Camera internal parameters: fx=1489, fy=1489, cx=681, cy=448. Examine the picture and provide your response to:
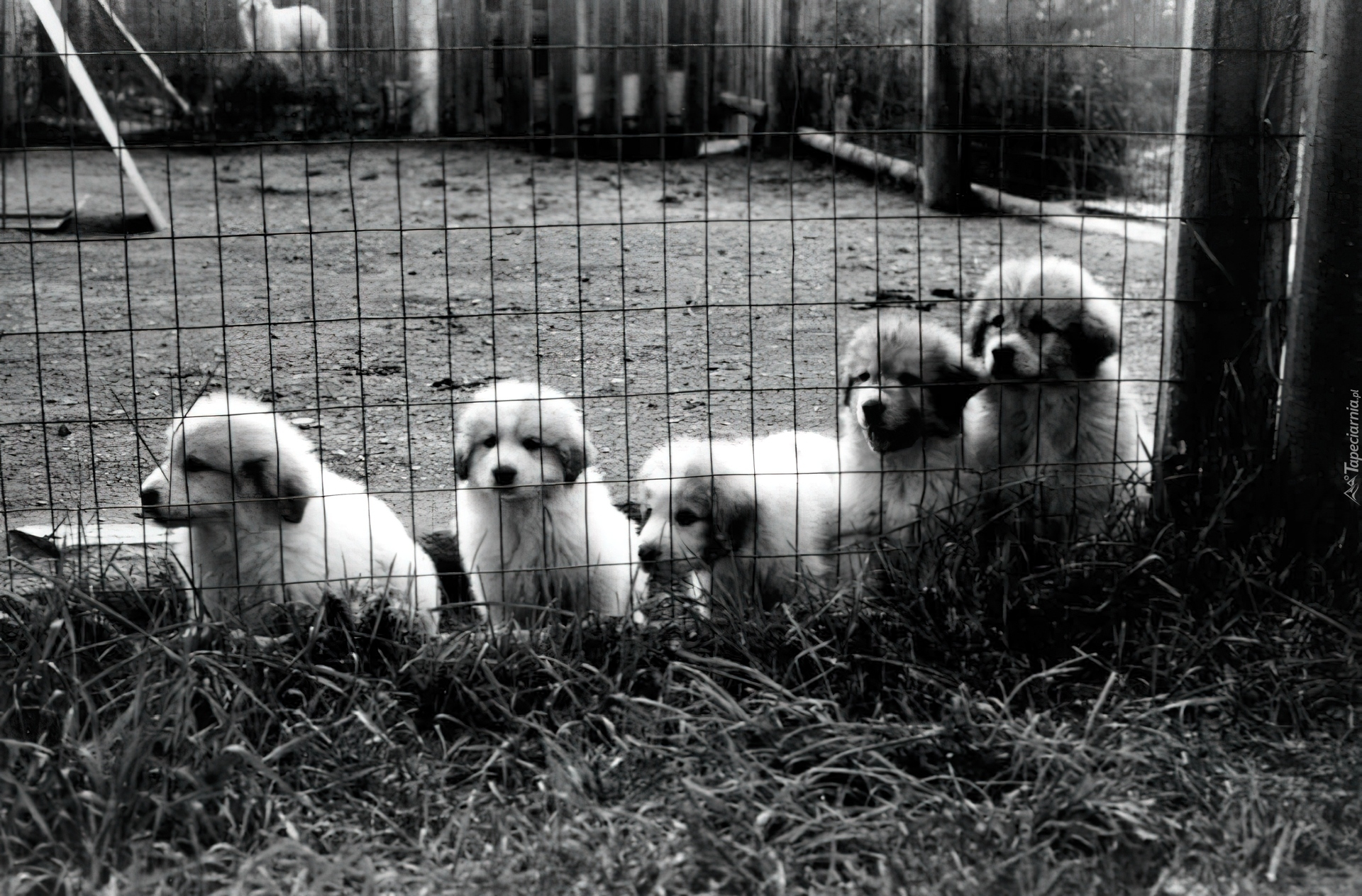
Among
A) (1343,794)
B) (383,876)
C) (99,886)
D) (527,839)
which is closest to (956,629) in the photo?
(1343,794)

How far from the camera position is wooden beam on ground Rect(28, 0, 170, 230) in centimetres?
668

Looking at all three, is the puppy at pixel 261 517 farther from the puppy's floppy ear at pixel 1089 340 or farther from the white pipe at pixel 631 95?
the white pipe at pixel 631 95

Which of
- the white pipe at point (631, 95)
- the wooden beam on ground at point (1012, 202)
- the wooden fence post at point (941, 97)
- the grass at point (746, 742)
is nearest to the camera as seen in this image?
the grass at point (746, 742)

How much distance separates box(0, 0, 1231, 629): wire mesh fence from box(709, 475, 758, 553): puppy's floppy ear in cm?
33

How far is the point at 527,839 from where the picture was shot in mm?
3031

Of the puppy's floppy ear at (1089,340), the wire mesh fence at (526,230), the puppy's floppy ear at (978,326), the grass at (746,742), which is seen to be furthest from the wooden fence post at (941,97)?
the grass at (746,742)

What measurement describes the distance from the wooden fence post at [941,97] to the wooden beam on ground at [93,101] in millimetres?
4613

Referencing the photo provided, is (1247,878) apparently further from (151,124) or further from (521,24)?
(151,124)

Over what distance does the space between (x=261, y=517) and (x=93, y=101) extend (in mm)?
5197

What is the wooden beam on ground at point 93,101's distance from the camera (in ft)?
21.9

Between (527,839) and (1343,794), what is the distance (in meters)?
1.74

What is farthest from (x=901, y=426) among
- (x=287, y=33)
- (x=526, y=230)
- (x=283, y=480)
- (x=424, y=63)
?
(x=287, y=33)

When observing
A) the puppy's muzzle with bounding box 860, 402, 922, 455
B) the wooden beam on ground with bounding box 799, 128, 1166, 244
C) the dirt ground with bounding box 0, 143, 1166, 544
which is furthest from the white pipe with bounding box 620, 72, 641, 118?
the puppy's muzzle with bounding box 860, 402, 922, 455

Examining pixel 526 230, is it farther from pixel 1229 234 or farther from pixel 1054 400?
pixel 1229 234
